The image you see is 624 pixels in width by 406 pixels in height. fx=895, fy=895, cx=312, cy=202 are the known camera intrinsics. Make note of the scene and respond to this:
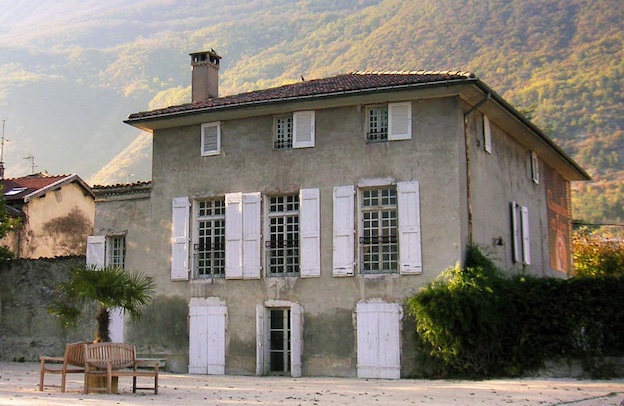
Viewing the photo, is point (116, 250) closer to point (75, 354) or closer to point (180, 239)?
point (180, 239)

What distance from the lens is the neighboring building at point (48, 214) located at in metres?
26.7

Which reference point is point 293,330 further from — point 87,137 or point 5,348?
point 87,137

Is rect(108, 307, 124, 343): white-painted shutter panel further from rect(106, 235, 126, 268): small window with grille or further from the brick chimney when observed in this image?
the brick chimney

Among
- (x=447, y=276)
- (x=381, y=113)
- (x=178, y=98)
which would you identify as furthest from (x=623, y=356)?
(x=178, y=98)

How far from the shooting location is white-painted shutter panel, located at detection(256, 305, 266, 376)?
19156 millimetres

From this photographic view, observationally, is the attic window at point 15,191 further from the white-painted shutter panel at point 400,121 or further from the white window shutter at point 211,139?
the white-painted shutter panel at point 400,121

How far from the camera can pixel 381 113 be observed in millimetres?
18938

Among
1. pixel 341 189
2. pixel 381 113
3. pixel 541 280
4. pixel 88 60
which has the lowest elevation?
pixel 541 280

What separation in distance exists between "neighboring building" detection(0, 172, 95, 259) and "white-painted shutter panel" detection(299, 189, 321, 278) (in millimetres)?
10959

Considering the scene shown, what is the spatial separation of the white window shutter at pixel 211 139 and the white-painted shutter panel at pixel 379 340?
16.8 ft

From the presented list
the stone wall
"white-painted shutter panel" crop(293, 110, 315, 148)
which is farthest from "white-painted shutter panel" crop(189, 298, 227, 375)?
"white-painted shutter panel" crop(293, 110, 315, 148)

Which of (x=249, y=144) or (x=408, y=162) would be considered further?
(x=249, y=144)

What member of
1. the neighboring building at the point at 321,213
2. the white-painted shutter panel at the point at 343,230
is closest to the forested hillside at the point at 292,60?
the neighboring building at the point at 321,213

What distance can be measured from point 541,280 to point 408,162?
3.58 metres
